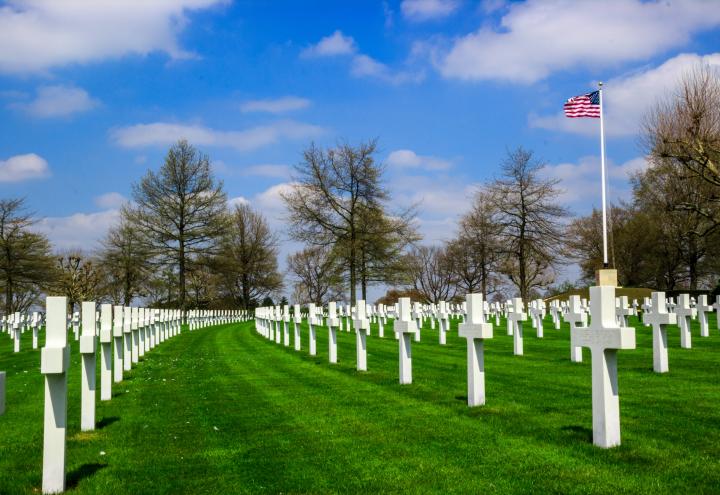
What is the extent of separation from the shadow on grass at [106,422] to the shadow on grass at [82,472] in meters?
2.03

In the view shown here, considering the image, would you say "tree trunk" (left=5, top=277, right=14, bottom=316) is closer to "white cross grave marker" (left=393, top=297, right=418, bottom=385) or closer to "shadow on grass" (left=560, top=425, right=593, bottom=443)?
"white cross grave marker" (left=393, top=297, right=418, bottom=385)

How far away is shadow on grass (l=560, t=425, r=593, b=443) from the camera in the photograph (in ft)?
21.0

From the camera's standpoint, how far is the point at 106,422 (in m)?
8.49

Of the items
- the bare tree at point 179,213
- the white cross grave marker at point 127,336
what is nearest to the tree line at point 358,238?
the bare tree at point 179,213

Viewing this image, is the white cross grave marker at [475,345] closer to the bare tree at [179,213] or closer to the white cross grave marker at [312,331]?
the white cross grave marker at [312,331]

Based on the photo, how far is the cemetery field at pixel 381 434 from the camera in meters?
5.34

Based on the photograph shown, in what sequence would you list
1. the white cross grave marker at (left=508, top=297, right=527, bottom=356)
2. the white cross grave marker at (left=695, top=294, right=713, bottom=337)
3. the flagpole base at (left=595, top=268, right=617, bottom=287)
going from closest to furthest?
1. the white cross grave marker at (left=508, top=297, right=527, bottom=356)
2. the white cross grave marker at (left=695, top=294, right=713, bottom=337)
3. the flagpole base at (left=595, top=268, right=617, bottom=287)

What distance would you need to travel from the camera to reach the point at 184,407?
9445 millimetres

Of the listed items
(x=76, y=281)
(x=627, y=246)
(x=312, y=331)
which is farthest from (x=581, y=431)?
(x=627, y=246)

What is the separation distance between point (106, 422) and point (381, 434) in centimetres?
343

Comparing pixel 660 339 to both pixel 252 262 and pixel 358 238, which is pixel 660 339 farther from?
pixel 252 262

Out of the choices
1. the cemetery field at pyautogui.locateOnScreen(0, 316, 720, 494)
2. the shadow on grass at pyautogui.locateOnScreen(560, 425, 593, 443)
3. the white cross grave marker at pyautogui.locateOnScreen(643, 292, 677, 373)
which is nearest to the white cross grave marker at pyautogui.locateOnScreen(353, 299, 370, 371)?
the cemetery field at pyautogui.locateOnScreen(0, 316, 720, 494)

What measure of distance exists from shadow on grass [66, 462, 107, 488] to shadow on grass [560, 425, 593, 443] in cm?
403

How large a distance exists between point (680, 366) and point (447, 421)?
5993mm
